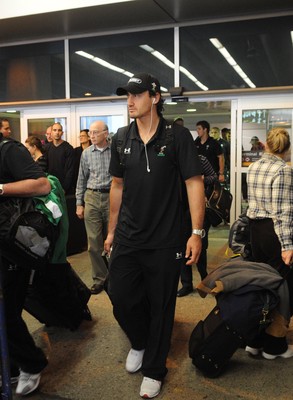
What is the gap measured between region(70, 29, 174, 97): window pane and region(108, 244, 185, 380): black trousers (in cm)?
455

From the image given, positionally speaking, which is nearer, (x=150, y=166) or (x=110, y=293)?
(x=150, y=166)

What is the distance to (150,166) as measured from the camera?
103 inches

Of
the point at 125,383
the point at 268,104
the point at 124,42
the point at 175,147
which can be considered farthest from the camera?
the point at 124,42

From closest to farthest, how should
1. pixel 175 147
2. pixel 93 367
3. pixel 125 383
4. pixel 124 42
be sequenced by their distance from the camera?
pixel 175 147 → pixel 125 383 → pixel 93 367 → pixel 124 42

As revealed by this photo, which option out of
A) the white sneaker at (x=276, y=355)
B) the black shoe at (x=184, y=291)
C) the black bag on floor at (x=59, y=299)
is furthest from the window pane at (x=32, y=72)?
the white sneaker at (x=276, y=355)

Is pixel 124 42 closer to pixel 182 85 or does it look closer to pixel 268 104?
pixel 182 85

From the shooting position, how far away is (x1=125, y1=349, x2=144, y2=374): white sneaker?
2.93 metres

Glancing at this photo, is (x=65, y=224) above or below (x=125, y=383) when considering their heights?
above

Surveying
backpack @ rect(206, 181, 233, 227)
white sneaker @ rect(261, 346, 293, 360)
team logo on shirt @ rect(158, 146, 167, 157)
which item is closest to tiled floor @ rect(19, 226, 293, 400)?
white sneaker @ rect(261, 346, 293, 360)

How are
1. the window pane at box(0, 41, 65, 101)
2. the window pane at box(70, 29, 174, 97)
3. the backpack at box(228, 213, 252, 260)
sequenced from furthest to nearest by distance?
the window pane at box(0, 41, 65, 101) → the window pane at box(70, 29, 174, 97) → the backpack at box(228, 213, 252, 260)

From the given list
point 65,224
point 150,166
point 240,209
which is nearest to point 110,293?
point 65,224

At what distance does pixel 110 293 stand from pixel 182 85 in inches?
180

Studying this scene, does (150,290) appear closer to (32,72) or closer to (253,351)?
(253,351)

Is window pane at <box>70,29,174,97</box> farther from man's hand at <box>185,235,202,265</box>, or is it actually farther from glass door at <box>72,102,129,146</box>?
man's hand at <box>185,235,202,265</box>
